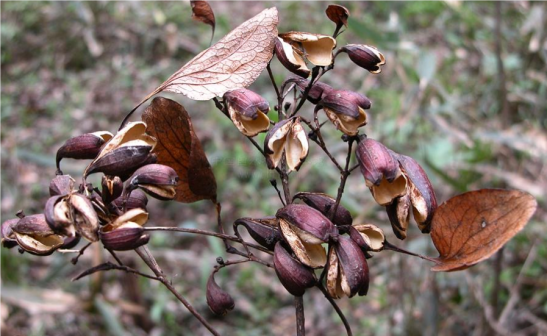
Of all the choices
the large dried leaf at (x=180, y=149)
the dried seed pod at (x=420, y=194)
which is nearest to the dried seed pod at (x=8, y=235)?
the large dried leaf at (x=180, y=149)

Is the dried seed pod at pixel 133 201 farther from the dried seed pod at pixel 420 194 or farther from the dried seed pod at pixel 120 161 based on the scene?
the dried seed pod at pixel 420 194

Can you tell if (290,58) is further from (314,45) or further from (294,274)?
(294,274)

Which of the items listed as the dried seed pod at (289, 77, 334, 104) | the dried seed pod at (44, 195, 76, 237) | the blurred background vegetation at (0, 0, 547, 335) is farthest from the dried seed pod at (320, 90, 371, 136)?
the blurred background vegetation at (0, 0, 547, 335)

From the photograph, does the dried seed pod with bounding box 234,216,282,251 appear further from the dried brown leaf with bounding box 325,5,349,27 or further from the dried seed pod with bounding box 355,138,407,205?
the dried brown leaf with bounding box 325,5,349,27

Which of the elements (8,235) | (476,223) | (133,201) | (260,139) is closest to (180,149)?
(133,201)

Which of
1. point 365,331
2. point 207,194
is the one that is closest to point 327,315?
point 365,331

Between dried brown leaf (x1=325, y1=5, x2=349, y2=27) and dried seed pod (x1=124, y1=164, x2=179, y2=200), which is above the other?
dried brown leaf (x1=325, y1=5, x2=349, y2=27)

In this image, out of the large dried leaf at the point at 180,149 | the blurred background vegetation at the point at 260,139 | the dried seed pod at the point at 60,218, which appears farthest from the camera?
the blurred background vegetation at the point at 260,139
